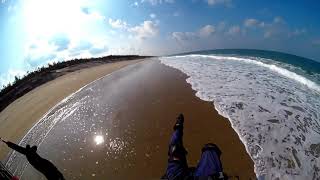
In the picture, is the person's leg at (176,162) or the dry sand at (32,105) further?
the dry sand at (32,105)

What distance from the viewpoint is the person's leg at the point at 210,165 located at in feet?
19.2

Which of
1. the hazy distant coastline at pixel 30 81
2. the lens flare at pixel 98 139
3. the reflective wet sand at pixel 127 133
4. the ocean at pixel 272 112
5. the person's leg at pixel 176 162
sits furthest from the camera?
the hazy distant coastline at pixel 30 81

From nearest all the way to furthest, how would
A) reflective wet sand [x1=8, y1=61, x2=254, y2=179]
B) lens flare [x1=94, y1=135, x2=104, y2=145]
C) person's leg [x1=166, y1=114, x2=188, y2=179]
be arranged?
person's leg [x1=166, y1=114, x2=188, y2=179]
reflective wet sand [x1=8, y1=61, x2=254, y2=179]
lens flare [x1=94, y1=135, x2=104, y2=145]

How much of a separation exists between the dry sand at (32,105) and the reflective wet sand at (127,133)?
61 centimetres

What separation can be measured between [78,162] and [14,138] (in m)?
4.16

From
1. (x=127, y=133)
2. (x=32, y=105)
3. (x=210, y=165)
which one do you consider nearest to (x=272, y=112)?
(x=127, y=133)

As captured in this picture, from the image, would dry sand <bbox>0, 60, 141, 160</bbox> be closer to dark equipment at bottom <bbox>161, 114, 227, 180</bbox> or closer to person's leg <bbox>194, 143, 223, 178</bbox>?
dark equipment at bottom <bbox>161, 114, 227, 180</bbox>

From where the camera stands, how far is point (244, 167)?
298 inches

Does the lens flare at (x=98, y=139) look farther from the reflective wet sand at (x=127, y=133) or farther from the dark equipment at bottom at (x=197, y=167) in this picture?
the dark equipment at bottom at (x=197, y=167)

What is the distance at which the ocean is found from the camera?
7730mm

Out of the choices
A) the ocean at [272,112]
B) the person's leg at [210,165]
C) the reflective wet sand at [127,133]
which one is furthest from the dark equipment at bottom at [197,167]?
the ocean at [272,112]

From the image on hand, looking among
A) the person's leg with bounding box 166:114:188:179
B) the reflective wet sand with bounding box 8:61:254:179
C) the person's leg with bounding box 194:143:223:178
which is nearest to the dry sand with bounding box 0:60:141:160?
the reflective wet sand with bounding box 8:61:254:179

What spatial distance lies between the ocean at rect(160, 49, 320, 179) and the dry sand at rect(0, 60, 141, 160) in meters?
5.85

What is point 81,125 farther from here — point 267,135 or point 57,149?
point 267,135
